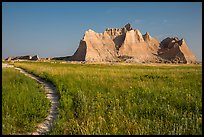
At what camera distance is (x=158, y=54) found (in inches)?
7352

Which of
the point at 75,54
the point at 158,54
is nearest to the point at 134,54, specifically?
the point at 158,54

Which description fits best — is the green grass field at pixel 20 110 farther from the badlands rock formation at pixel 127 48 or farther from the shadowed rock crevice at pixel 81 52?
the shadowed rock crevice at pixel 81 52

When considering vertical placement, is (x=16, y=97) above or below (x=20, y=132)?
above

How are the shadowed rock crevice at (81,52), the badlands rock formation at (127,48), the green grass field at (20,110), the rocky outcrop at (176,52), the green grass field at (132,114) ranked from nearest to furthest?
the green grass field at (132,114) → the green grass field at (20,110) → the shadowed rock crevice at (81,52) → the badlands rock formation at (127,48) → the rocky outcrop at (176,52)

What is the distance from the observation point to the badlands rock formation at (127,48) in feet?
527

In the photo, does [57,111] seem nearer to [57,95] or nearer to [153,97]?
[57,95]

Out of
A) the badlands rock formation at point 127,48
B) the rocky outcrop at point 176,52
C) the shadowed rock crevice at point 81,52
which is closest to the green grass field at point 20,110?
the badlands rock formation at point 127,48

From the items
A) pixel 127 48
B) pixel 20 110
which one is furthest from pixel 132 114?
pixel 127 48

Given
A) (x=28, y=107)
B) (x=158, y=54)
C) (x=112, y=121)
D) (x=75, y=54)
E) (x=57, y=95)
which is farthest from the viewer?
(x=158, y=54)

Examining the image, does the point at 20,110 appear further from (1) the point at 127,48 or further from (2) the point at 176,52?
(2) the point at 176,52

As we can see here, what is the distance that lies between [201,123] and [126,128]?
1.87 metres

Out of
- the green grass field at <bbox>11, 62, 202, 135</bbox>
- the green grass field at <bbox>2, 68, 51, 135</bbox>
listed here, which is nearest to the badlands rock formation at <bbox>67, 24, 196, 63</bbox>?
the green grass field at <bbox>11, 62, 202, 135</bbox>

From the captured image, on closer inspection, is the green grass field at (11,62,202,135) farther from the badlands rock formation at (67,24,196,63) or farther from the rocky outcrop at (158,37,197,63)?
the rocky outcrop at (158,37,197,63)

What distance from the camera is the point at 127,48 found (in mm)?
177000
